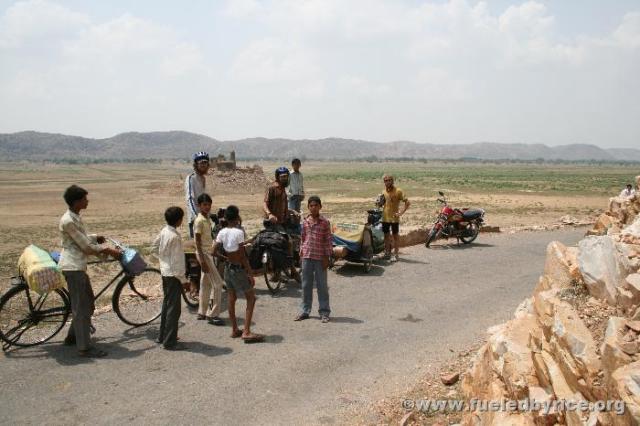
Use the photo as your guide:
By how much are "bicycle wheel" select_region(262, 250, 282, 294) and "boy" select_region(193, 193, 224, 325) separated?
1.25m

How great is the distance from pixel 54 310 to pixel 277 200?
3.97 m

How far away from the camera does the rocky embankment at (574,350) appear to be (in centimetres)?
294

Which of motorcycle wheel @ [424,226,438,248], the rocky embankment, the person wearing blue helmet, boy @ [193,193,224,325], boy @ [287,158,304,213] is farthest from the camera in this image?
motorcycle wheel @ [424,226,438,248]

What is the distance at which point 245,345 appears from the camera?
20.1 feet

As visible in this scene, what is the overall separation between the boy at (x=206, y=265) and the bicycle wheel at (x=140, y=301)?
2.33ft

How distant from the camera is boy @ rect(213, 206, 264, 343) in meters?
6.12

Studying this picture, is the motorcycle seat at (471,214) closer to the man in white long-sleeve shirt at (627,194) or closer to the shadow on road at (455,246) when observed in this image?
the shadow on road at (455,246)

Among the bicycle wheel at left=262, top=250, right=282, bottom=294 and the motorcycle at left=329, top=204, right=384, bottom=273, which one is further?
the motorcycle at left=329, top=204, right=384, bottom=273

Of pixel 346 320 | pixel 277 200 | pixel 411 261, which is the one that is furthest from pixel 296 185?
pixel 346 320

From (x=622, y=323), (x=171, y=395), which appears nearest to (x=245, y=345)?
(x=171, y=395)

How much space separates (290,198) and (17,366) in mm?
6213

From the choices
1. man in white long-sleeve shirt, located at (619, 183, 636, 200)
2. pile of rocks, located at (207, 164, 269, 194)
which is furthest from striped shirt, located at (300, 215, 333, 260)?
pile of rocks, located at (207, 164, 269, 194)

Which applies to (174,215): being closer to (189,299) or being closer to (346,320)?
(189,299)

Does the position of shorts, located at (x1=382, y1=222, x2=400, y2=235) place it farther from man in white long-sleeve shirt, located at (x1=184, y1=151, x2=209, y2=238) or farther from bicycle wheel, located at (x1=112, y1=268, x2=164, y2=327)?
bicycle wheel, located at (x1=112, y1=268, x2=164, y2=327)
